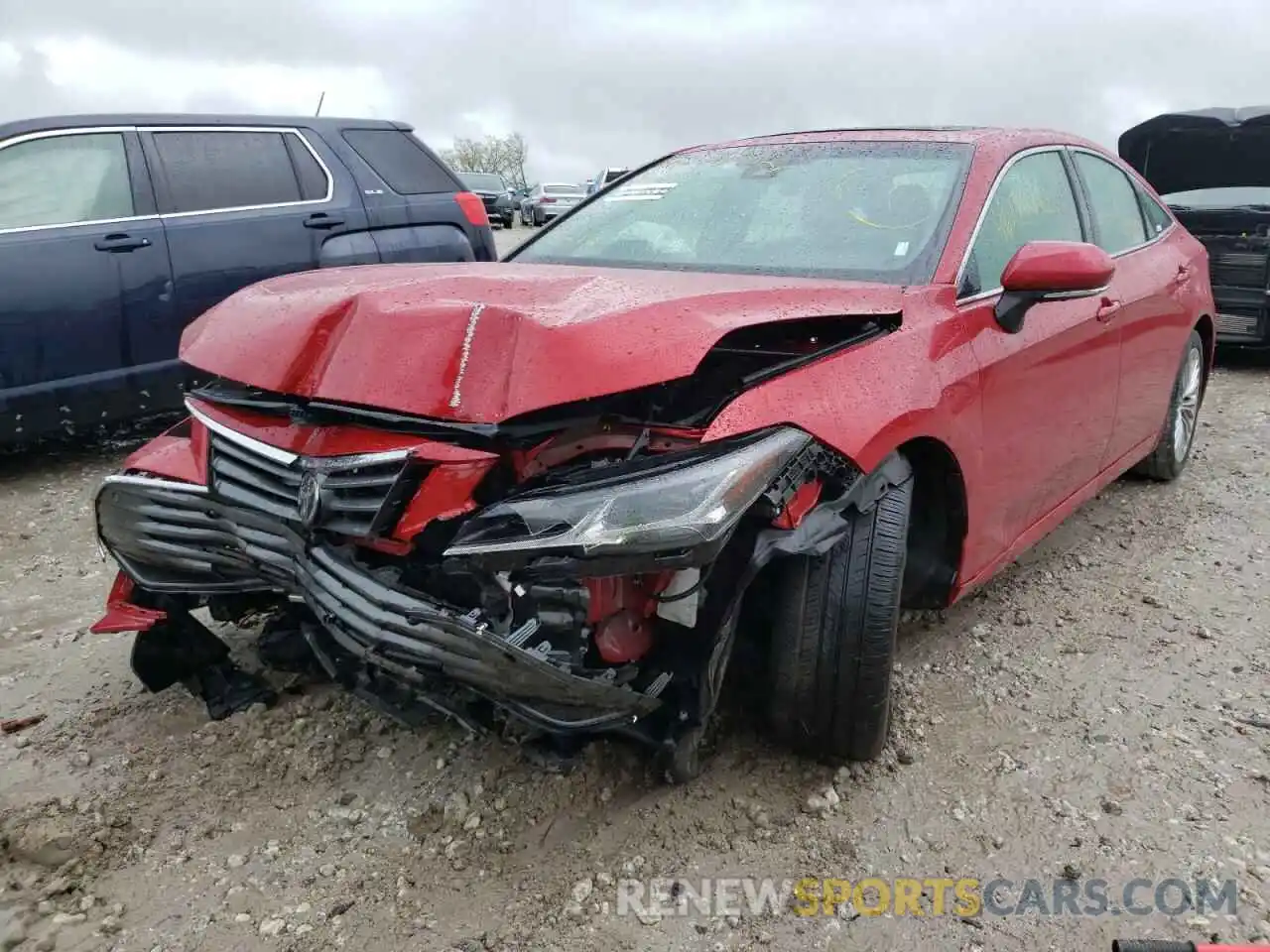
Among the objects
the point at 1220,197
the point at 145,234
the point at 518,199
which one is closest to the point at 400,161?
the point at 145,234

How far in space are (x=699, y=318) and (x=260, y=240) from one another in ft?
13.1

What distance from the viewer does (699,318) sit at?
2.04 meters

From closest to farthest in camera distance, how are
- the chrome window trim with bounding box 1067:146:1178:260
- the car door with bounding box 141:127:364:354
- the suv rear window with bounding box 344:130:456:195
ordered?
the chrome window trim with bounding box 1067:146:1178:260, the car door with bounding box 141:127:364:354, the suv rear window with bounding box 344:130:456:195

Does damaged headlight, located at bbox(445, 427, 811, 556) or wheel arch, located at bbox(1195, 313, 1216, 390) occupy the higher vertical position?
damaged headlight, located at bbox(445, 427, 811, 556)

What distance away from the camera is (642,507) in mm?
1808

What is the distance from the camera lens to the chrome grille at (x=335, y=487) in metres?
1.94

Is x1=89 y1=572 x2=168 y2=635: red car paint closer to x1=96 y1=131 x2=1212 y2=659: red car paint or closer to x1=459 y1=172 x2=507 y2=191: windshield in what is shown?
x1=96 y1=131 x2=1212 y2=659: red car paint

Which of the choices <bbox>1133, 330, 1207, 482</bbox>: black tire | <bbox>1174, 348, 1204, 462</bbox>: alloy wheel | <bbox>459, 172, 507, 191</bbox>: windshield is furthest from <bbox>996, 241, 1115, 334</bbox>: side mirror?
<bbox>459, 172, 507, 191</bbox>: windshield

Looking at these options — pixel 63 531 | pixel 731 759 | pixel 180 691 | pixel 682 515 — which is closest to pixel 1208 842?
pixel 731 759

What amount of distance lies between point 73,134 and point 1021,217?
174 inches

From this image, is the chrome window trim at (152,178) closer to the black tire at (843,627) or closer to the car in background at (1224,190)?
the black tire at (843,627)

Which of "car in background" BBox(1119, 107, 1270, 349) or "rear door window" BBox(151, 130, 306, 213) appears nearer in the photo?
"rear door window" BBox(151, 130, 306, 213)

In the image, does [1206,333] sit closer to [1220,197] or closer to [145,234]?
[1220,197]

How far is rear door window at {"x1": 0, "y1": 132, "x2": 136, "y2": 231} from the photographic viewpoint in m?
4.67
